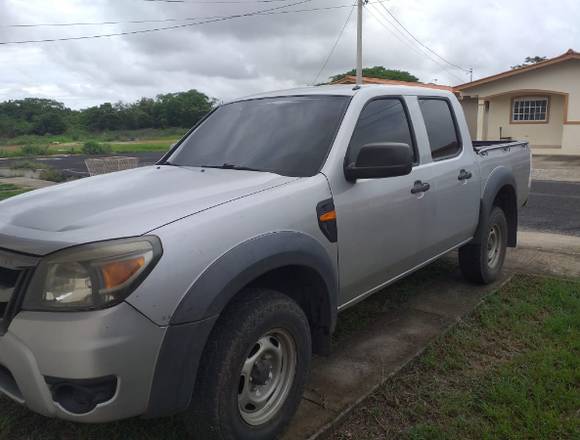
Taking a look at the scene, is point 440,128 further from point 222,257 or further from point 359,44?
point 359,44

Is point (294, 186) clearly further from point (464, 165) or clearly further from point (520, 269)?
point (520, 269)

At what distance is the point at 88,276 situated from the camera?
1985mm

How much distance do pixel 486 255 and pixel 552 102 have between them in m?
21.5

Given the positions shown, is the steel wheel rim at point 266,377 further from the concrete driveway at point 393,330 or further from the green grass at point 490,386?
the green grass at point 490,386

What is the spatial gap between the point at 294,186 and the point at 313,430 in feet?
4.13

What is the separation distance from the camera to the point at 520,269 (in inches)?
215

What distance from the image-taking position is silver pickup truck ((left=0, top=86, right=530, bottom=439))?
6.52ft

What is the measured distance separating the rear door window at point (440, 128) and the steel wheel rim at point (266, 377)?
6.81 ft

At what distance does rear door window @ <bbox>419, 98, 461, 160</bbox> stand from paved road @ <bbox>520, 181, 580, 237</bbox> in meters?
4.00

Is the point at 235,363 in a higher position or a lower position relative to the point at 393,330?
higher

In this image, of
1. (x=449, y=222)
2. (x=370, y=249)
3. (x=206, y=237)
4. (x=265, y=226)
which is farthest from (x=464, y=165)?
(x=206, y=237)

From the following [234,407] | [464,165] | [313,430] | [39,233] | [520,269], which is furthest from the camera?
[520,269]

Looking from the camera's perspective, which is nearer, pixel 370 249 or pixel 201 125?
pixel 370 249

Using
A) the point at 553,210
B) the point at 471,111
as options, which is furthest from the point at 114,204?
the point at 471,111
